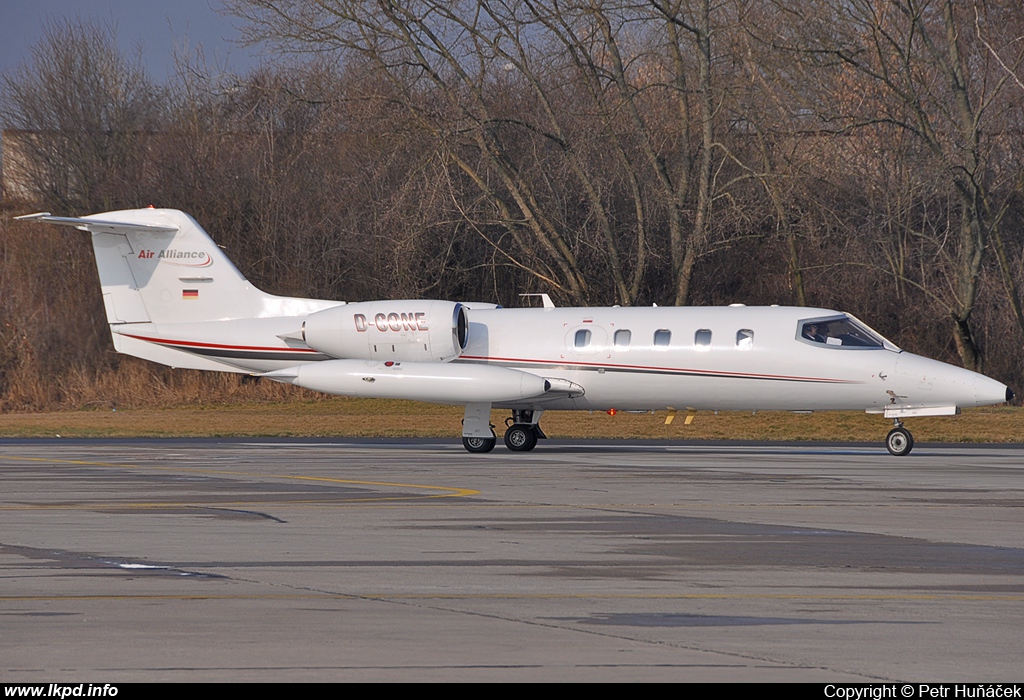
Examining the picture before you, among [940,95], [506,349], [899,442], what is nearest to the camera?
[899,442]

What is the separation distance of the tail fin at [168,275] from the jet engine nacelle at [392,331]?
2.02 m

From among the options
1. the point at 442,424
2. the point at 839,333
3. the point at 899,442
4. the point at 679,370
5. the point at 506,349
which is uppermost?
the point at 506,349

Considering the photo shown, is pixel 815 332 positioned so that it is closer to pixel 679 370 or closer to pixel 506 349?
pixel 679 370

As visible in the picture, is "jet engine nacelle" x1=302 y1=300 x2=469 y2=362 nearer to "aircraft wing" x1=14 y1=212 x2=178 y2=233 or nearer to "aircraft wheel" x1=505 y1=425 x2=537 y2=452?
"aircraft wheel" x1=505 y1=425 x2=537 y2=452

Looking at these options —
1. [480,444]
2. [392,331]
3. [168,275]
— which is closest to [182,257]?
[168,275]

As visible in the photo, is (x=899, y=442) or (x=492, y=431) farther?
(x=492, y=431)

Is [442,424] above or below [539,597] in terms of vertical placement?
above

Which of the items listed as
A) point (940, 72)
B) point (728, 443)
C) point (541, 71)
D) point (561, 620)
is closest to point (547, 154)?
point (541, 71)

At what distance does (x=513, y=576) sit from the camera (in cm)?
978

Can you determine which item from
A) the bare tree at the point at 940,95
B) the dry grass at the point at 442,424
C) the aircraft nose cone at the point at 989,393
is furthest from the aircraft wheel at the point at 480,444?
the bare tree at the point at 940,95

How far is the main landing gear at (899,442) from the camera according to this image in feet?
74.0

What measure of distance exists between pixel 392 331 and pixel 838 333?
28.9 ft

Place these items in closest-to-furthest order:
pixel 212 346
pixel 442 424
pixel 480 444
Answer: pixel 480 444 → pixel 212 346 → pixel 442 424

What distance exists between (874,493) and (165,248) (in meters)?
16.7
